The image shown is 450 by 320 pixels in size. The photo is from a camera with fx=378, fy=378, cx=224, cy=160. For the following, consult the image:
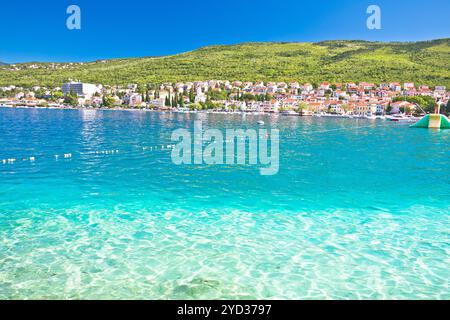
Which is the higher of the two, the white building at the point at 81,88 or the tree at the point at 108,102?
the white building at the point at 81,88

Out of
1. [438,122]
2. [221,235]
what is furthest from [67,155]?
[438,122]

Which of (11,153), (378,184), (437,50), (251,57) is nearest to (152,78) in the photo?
(251,57)

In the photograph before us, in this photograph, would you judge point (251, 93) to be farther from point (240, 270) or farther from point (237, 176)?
point (240, 270)

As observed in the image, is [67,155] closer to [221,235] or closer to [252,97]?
[221,235]

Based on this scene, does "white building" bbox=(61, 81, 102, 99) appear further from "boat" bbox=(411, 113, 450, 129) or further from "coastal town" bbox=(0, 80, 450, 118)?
"boat" bbox=(411, 113, 450, 129)

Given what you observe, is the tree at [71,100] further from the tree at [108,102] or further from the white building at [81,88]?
the white building at [81,88]

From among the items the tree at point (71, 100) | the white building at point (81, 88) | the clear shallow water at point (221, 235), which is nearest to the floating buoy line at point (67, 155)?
the clear shallow water at point (221, 235)

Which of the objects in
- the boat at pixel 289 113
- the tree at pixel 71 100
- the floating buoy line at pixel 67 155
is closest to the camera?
the floating buoy line at pixel 67 155
